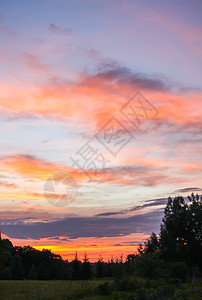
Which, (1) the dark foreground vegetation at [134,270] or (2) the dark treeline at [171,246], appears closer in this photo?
(1) the dark foreground vegetation at [134,270]

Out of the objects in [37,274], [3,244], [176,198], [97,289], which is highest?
[176,198]

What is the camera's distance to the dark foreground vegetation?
2256cm

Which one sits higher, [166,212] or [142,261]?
[166,212]

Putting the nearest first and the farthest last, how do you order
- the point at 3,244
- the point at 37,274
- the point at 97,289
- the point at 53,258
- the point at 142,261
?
the point at 97,289
the point at 142,261
the point at 3,244
the point at 37,274
the point at 53,258

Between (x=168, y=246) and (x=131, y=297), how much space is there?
40998 millimetres

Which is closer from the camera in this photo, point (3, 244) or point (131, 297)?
point (131, 297)

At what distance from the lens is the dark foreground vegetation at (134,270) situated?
22.6 m

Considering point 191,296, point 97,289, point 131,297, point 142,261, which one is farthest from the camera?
point 142,261

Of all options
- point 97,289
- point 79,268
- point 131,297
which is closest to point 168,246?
point 79,268

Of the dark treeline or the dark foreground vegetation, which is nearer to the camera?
the dark foreground vegetation

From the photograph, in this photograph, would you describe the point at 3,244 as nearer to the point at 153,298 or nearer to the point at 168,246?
the point at 168,246

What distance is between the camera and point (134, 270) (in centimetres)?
2683

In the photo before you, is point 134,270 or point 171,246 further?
point 171,246

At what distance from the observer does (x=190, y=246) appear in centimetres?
5584
